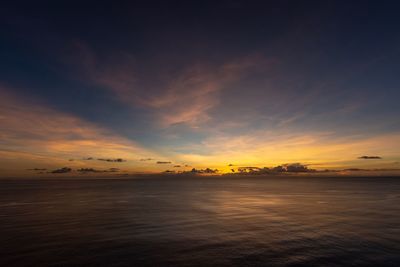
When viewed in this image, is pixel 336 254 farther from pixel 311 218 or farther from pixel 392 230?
pixel 311 218

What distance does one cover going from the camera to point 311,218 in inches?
1635

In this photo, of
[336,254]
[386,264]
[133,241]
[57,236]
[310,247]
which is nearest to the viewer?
[386,264]

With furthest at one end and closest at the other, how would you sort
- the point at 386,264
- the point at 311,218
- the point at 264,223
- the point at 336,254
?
1. the point at 311,218
2. the point at 264,223
3. the point at 336,254
4. the point at 386,264

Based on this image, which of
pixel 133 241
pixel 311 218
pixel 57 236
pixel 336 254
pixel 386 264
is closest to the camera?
pixel 386 264

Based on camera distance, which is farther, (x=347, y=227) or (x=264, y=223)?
(x=264, y=223)

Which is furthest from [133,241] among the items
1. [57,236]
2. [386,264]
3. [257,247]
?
[386,264]

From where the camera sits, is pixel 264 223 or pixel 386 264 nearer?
pixel 386 264

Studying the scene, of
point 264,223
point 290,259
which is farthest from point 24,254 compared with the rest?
point 264,223

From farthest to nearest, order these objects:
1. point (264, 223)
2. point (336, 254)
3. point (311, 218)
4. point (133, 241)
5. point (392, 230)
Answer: point (311, 218), point (264, 223), point (392, 230), point (133, 241), point (336, 254)

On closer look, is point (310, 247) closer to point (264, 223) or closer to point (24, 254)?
point (264, 223)

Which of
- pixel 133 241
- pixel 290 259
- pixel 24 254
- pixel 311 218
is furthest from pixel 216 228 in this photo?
pixel 24 254

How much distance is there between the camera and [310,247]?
80.7 ft

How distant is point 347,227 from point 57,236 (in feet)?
119

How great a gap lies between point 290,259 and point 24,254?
23.0 meters
